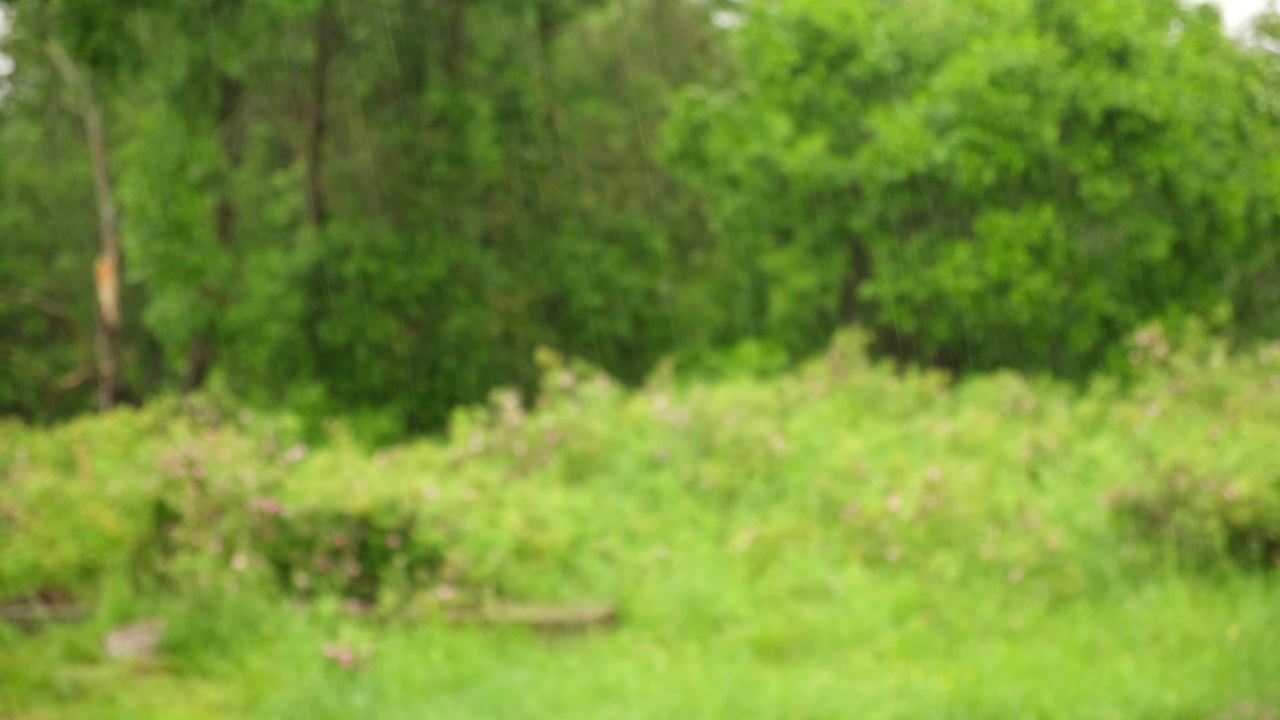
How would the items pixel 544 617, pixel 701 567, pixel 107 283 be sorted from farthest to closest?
pixel 107 283
pixel 701 567
pixel 544 617

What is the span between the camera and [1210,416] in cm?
987

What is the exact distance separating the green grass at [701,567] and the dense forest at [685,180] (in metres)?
6.58

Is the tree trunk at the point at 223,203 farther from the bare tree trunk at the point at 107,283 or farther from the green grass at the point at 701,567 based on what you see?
the green grass at the point at 701,567

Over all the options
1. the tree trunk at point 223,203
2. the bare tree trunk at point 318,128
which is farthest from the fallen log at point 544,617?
the bare tree trunk at point 318,128

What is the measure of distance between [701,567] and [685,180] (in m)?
13.6

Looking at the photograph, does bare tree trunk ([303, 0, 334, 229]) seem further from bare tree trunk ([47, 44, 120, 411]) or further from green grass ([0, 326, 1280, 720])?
green grass ([0, 326, 1280, 720])

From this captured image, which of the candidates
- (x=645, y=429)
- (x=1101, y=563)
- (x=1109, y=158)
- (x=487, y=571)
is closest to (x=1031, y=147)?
(x=1109, y=158)

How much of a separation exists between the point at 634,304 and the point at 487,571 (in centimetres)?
1413

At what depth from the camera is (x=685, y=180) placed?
20.6 meters

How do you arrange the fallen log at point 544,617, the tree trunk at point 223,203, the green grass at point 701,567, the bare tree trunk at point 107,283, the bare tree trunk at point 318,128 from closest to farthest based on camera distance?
the green grass at point 701,567 → the fallen log at point 544,617 → the tree trunk at point 223,203 → the bare tree trunk at point 318,128 → the bare tree trunk at point 107,283

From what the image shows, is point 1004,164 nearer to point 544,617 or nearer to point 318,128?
point 318,128

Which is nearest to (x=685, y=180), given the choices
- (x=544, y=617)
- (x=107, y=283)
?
(x=107, y=283)

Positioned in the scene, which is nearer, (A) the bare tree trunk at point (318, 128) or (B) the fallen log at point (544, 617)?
(B) the fallen log at point (544, 617)

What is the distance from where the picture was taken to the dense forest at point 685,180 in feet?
54.6
